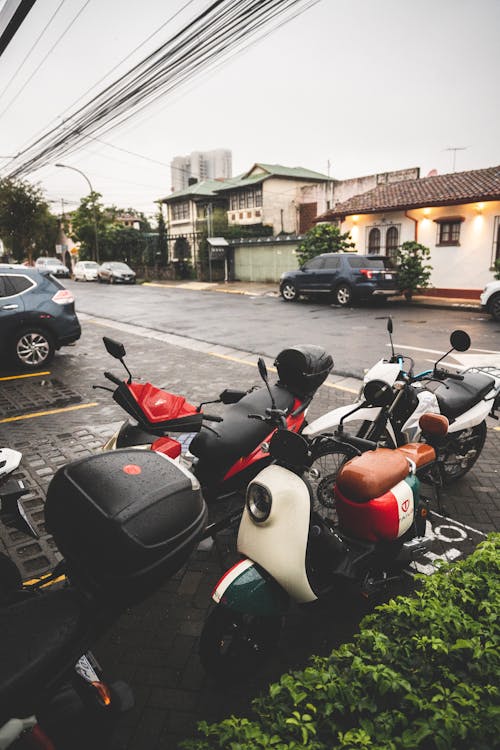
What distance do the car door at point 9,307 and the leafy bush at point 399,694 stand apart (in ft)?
25.4

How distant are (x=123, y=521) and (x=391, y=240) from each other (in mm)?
22474

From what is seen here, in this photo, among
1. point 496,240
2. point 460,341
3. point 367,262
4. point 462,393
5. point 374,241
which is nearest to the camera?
point 460,341

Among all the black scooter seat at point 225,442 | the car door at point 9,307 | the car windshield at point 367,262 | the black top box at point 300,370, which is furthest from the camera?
the car windshield at point 367,262

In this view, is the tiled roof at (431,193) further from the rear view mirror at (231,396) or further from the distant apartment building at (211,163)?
the distant apartment building at (211,163)

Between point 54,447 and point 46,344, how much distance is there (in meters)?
3.92

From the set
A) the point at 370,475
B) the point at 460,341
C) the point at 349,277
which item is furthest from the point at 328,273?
the point at 370,475

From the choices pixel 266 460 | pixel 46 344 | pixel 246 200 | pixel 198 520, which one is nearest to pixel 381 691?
pixel 198 520

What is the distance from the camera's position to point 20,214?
39.5m

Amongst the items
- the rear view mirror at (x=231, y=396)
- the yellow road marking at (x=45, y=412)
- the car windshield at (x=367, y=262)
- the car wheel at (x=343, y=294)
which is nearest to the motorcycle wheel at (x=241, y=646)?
the rear view mirror at (x=231, y=396)

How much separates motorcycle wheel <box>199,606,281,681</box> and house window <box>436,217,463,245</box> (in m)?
20.1

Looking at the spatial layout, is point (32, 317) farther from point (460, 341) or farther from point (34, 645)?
point (34, 645)

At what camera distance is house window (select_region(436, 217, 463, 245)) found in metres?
19.4

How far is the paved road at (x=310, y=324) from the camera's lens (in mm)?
10086

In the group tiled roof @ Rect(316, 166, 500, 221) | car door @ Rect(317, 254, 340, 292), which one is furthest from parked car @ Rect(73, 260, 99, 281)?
car door @ Rect(317, 254, 340, 292)
